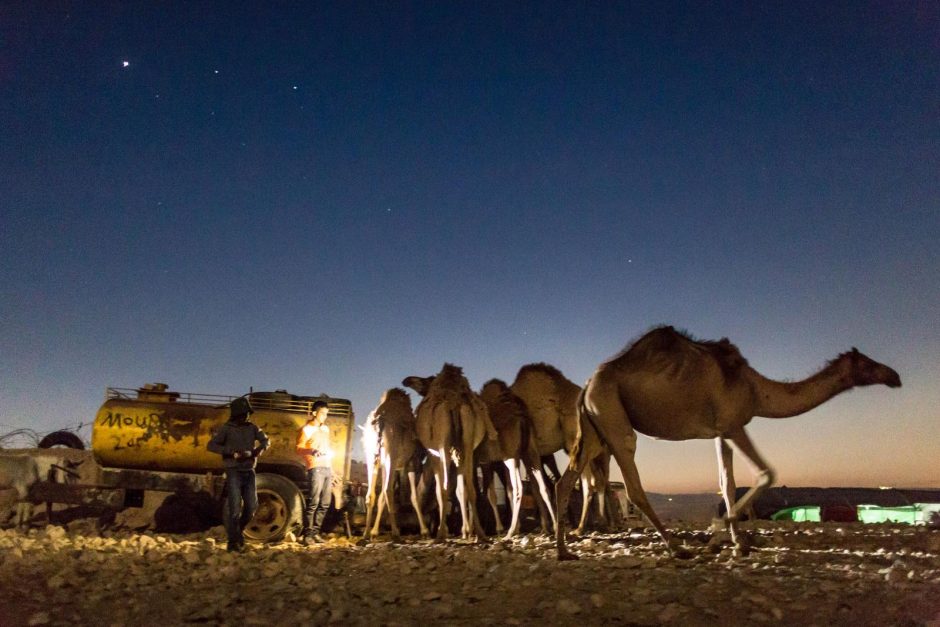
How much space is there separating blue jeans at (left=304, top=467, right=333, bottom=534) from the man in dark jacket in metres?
1.55

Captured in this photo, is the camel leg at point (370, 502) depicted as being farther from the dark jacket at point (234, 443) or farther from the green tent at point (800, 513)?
the green tent at point (800, 513)

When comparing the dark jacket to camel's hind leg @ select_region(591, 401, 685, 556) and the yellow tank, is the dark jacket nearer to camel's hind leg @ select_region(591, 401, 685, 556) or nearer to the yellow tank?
the yellow tank

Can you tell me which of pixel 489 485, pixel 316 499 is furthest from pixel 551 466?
pixel 316 499

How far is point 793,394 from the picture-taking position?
7.98 meters

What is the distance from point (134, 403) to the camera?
11.6 meters

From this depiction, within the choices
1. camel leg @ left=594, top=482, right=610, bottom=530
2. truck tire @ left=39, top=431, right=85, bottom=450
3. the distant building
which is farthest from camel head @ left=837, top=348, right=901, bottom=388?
truck tire @ left=39, top=431, right=85, bottom=450

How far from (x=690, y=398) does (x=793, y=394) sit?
51.4 inches

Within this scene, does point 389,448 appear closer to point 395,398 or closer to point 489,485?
point 395,398

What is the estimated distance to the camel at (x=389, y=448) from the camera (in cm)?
1184

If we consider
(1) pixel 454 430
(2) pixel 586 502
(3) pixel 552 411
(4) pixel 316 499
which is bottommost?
(2) pixel 586 502

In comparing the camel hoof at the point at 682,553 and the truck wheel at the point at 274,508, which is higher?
the truck wheel at the point at 274,508

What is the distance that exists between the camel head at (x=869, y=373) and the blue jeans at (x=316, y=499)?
24.0 feet

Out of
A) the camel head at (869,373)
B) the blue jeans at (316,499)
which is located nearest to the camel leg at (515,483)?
the blue jeans at (316,499)

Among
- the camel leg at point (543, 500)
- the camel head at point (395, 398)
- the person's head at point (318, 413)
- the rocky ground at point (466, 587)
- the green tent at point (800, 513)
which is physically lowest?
the green tent at point (800, 513)
